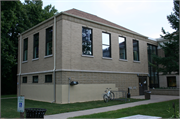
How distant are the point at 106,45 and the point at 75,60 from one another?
428 centimetres

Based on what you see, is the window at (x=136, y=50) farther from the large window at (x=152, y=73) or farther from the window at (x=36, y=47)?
the window at (x=36, y=47)

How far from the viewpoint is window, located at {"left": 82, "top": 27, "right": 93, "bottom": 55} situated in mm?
16612

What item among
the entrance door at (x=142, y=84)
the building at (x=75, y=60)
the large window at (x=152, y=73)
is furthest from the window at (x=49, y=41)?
the large window at (x=152, y=73)

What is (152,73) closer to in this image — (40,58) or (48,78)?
(48,78)

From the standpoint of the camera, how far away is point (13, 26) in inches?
993

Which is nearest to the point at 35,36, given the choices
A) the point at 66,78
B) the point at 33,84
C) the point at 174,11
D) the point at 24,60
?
the point at 24,60

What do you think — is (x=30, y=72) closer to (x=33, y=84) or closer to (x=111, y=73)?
(x=33, y=84)

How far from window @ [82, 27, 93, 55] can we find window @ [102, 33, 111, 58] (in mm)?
1633

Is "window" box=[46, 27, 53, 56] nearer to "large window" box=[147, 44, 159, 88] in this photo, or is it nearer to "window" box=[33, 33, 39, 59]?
"window" box=[33, 33, 39, 59]

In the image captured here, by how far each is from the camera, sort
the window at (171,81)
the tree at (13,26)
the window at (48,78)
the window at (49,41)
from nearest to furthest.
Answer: the window at (48,78), the window at (49,41), the tree at (13,26), the window at (171,81)

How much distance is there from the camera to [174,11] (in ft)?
56.0

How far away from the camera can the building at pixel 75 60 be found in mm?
15180

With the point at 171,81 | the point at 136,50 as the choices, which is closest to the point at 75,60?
the point at 136,50

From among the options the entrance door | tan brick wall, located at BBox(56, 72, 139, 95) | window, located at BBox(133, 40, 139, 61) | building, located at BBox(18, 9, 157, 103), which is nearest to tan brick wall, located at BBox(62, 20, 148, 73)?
building, located at BBox(18, 9, 157, 103)
